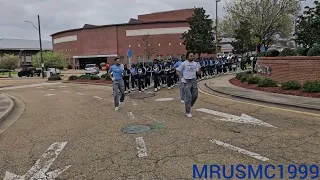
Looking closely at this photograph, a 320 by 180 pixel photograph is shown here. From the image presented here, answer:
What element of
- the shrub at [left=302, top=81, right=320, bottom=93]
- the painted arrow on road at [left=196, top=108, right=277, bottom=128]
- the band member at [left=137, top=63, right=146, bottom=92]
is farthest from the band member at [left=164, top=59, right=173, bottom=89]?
the painted arrow on road at [left=196, top=108, right=277, bottom=128]

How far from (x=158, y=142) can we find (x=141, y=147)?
1.54ft

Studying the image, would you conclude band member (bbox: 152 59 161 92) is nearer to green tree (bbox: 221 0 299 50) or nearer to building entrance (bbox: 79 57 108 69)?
green tree (bbox: 221 0 299 50)

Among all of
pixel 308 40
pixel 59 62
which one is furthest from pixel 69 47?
pixel 308 40

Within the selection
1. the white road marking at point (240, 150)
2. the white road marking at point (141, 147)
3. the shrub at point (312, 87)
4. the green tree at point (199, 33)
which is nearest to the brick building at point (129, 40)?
the green tree at point (199, 33)

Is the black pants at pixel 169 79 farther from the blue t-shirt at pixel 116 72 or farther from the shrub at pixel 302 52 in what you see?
the shrub at pixel 302 52

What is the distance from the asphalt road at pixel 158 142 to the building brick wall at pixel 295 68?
5530 millimetres

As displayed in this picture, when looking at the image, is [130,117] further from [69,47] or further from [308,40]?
[69,47]

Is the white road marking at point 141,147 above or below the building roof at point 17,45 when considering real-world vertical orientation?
below

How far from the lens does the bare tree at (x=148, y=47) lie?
6825cm

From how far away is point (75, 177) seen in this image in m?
4.97

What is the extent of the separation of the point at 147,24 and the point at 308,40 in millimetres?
56442

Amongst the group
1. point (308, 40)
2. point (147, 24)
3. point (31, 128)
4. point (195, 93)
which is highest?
point (147, 24)

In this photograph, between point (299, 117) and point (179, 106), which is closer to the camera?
point (299, 117)

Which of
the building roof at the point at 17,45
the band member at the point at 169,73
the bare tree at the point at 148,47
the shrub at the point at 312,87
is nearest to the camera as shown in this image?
the shrub at the point at 312,87
